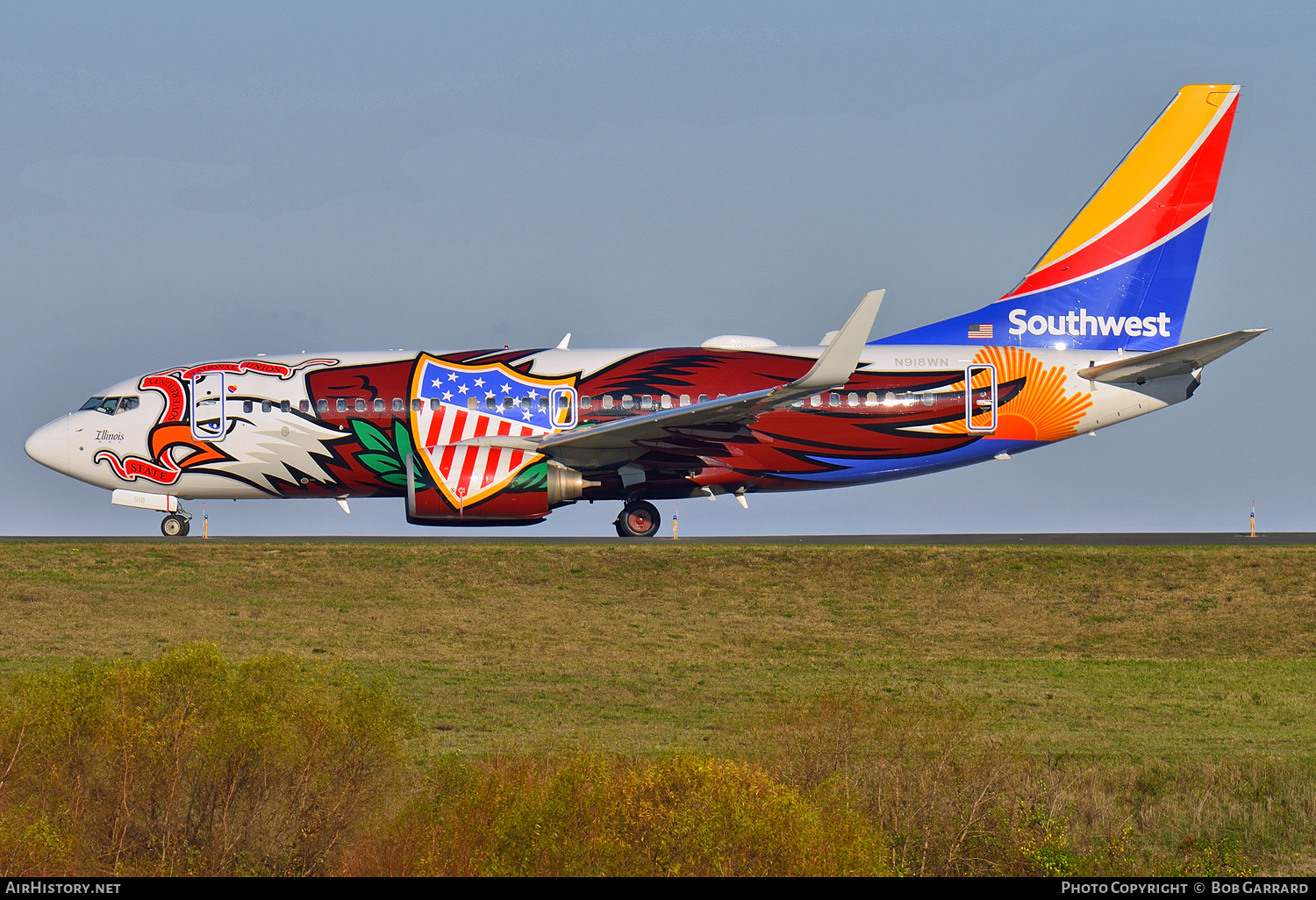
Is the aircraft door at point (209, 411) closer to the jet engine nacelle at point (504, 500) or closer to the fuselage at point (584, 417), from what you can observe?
the fuselage at point (584, 417)

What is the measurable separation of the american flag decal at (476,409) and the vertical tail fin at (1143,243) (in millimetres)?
9641

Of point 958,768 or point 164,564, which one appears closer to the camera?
point 958,768

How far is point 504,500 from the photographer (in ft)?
102

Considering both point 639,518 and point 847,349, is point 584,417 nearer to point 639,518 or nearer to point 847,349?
point 639,518

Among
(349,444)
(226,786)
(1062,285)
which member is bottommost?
(226,786)

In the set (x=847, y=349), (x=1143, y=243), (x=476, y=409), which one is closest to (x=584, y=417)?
(x=476, y=409)

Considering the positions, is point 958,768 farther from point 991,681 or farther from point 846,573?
point 846,573

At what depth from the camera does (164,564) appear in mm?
27938

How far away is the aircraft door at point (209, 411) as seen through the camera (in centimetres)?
3300

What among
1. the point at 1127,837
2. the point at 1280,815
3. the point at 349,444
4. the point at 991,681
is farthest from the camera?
the point at 349,444

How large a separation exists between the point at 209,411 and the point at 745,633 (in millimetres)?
16350

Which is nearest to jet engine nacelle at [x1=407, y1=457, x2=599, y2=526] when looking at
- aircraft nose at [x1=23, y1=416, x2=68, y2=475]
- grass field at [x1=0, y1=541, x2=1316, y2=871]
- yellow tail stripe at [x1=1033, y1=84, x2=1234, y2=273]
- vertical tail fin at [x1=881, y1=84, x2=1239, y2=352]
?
grass field at [x1=0, y1=541, x2=1316, y2=871]
